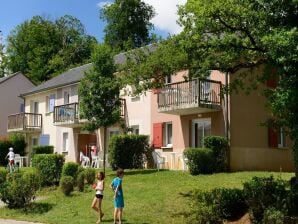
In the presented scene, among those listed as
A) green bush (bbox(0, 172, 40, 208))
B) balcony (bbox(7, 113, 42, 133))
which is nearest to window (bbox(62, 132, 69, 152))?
balcony (bbox(7, 113, 42, 133))

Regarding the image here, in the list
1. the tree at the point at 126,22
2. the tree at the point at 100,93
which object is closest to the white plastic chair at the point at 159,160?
the tree at the point at 100,93

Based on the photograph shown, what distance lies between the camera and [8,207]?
19844mm

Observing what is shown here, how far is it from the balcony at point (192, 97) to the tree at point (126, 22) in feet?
105

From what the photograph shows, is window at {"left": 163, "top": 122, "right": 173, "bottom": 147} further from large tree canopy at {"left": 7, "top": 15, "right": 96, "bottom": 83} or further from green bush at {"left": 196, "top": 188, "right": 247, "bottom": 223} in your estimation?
large tree canopy at {"left": 7, "top": 15, "right": 96, "bottom": 83}

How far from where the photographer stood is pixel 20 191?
19.3m

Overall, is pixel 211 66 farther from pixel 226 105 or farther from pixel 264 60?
pixel 226 105

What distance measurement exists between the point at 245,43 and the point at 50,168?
12.9 m

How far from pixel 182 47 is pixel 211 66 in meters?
1.24

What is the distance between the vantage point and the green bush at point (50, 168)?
24734 millimetres

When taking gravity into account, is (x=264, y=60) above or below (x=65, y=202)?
above

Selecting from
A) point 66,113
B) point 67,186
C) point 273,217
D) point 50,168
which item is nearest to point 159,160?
point 50,168

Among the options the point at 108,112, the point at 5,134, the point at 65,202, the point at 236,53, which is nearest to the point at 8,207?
the point at 65,202

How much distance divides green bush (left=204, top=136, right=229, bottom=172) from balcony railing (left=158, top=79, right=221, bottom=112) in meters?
1.79

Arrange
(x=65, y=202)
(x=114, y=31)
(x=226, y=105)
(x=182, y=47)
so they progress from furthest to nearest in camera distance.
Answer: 1. (x=114, y=31)
2. (x=226, y=105)
3. (x=65, y=202)
4. (x=182, y=47)
